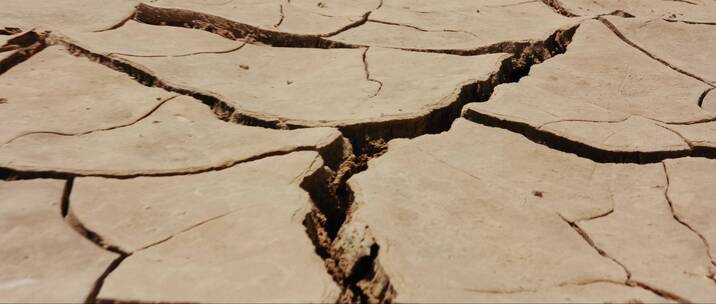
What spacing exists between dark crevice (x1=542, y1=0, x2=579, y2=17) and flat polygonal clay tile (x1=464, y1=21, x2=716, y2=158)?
311mm

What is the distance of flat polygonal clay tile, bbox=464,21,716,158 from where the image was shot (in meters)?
2.34

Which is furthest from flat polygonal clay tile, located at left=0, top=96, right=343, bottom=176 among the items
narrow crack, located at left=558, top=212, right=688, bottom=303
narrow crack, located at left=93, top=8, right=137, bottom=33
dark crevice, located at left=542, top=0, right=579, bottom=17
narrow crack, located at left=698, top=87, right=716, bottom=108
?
dark crevice, located at left=542, top=0, right=579, bottom=17

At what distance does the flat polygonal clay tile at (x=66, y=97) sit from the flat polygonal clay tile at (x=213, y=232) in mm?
408

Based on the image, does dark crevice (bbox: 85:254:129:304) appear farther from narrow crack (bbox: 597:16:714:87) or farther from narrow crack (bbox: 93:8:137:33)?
narrow crack (bbox: 597:16:714:87)

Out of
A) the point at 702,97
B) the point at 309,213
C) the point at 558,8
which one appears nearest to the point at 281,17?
the point at 558,8

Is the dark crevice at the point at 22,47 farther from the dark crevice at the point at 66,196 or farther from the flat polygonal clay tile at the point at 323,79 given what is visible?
the dark crevice at the point at 66,196

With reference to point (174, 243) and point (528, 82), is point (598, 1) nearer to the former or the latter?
point (528, 82)

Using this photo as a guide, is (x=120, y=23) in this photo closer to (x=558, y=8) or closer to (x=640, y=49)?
(x=558, y=8)

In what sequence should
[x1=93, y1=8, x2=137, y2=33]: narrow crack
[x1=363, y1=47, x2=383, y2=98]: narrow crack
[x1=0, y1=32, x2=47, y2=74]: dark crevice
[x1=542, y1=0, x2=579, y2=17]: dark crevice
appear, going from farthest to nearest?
1. [x1=542, y1=0, x2=579, y2=17]: dark crevice
2. [x1=93, y1=8, x2=137, y2=33]: narrow crack
3. [x1=0, y1=32, x2=47, y2=74]: dark crevice
4. [x1=363, y1=47, x2=383, y2=98]: narrow crack

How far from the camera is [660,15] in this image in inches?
143

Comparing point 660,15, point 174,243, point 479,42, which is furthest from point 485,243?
point 660,15

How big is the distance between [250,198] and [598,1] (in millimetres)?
2589

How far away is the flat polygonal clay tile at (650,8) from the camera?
362 cm

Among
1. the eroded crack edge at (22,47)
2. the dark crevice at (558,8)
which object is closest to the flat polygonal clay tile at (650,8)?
the dark crevice at (558,8)
